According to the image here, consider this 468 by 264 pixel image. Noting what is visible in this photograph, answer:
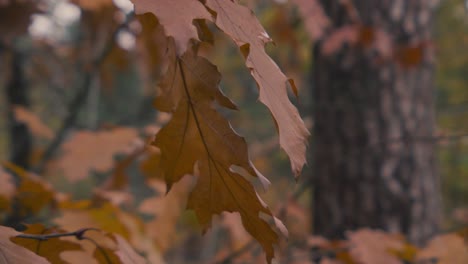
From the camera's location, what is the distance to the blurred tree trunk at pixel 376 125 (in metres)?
Answer: 2.08

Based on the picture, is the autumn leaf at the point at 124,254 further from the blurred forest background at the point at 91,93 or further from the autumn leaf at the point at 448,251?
the autumn leaf at the point at 448,251

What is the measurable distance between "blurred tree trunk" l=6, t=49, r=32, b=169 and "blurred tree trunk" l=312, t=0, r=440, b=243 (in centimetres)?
119

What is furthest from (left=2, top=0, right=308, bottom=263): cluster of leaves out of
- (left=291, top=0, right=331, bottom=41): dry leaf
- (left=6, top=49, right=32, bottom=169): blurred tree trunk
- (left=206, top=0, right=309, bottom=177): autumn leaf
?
(left=6, top=49, right=32, bottom=169): blurred tree trunk

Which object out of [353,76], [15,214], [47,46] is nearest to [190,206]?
[15,214]

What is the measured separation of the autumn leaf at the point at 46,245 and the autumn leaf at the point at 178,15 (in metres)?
0.34

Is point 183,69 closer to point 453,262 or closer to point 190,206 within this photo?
point 190,206

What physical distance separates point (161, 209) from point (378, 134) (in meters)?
0.85

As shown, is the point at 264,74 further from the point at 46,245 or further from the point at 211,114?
the point at 46,245

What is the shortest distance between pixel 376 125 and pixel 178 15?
1.78 metres

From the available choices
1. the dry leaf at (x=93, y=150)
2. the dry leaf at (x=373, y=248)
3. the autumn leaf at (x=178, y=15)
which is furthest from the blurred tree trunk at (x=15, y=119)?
the autumn leaf at (x=178, y=15)

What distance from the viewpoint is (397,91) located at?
2191 mm

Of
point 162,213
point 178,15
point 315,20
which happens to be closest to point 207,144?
point 178,15

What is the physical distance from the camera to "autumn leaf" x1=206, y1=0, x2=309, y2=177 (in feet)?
1.59

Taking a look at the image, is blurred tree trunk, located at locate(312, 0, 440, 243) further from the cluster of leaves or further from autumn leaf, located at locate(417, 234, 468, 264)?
the cluster of leaves
